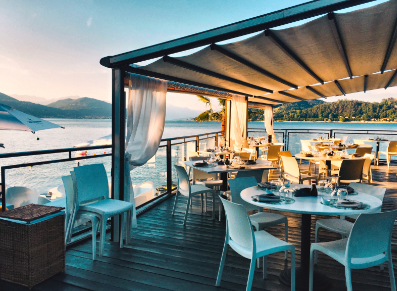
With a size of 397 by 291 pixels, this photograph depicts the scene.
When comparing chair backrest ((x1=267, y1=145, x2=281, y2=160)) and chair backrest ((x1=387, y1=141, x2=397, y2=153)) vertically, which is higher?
chair backrest ((x1=387, y1=141, x2=397, y2=153))

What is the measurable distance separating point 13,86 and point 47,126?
42.1m

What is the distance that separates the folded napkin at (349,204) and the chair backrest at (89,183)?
2.63 metres

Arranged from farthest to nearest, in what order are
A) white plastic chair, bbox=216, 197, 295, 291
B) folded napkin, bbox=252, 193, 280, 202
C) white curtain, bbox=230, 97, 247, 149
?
white curtain, bbox=230, 97, 247, 149, folded napkin, bbox=252, 193, 280, 202, white plastic chair, bbox=216, 197, 295, 291

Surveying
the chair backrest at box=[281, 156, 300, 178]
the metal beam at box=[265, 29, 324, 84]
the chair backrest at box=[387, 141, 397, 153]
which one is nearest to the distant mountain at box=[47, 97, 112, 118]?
the chair backrest at box=[387, 141, 397, 153]

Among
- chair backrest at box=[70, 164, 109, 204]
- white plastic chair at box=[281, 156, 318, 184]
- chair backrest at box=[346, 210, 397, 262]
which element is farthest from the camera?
white plastic chair at box=[281, 156, 318, 184]

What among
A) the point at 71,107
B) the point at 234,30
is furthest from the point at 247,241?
the point at 71,107

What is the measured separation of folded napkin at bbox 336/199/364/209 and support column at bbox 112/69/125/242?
8.46ft

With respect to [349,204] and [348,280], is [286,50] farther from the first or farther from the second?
[348,280]

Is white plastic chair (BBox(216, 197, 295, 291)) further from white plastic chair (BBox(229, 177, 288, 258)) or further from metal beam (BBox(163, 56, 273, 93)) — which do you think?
metal beam (BBox(163, 56, 273, 93))

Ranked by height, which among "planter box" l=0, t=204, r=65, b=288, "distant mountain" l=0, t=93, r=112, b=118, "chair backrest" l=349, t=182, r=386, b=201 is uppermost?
"distant mountain" l=0, t=93, r=112, b=118

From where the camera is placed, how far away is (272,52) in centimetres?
375

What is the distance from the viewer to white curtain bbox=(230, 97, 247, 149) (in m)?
7.99

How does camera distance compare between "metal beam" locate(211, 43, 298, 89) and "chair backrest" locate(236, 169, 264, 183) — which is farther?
"chair backrest" locate(236, 169, 264, 183)

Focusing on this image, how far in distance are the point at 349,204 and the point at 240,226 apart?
36.4 inches
